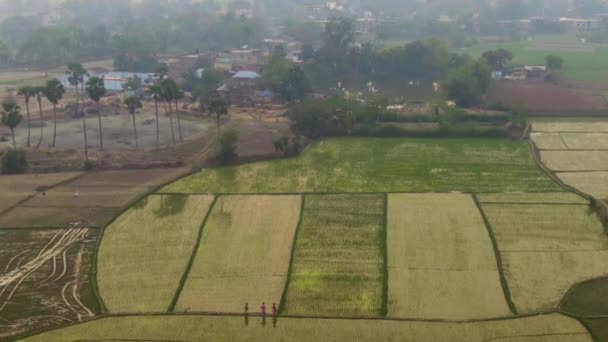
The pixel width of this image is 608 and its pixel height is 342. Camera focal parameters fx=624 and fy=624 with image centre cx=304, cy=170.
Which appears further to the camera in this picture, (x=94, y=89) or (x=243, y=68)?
(x=243, y=68)

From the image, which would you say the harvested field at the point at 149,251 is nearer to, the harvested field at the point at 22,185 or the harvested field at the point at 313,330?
the harvested field at the point at 313,330

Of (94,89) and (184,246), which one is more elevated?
(94,89)

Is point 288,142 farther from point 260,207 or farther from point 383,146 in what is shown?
point 260,207

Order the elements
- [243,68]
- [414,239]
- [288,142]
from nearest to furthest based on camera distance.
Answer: [414,239], [288,142], [243,68]

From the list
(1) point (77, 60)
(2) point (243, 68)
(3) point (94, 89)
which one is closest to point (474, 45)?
(2) point (243, 68)

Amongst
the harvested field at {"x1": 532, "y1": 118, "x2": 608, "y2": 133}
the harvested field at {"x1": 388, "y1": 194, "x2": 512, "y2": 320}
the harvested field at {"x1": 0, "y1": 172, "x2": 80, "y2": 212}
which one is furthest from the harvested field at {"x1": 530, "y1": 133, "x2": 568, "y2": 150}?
the harvested field at {"x1": 0, "y1": 172, "x2": 80, "y2": 212}

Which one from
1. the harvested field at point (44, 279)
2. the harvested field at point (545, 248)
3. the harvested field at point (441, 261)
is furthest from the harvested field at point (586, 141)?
the harvested field at point (44, 279)
